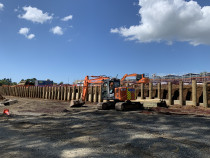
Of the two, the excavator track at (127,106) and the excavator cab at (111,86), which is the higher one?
the excavator cab at (111,86)

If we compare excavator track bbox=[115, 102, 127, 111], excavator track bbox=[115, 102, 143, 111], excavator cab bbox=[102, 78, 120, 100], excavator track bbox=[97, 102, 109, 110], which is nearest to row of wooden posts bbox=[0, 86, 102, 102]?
excavator cab bbox=[102, 78, 120, 100]

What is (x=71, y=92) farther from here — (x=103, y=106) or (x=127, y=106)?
(x=127, y=106)

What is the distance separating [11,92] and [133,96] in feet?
128

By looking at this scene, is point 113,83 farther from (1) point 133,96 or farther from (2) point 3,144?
(2) point 3,144

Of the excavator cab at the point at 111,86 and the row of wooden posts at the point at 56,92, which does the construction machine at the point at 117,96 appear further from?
the row of wooden posts at the point at 56,92

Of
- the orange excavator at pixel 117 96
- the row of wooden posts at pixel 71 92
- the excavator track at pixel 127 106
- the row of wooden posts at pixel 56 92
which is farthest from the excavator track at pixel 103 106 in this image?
the row of wooden posts at pixel 56 92

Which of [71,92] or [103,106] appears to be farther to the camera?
[71,92]

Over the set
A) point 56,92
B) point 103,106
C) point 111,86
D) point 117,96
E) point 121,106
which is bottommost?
point 103,106

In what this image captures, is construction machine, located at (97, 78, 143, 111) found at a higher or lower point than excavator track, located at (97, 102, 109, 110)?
higher

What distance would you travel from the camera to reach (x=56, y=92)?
28859 mm

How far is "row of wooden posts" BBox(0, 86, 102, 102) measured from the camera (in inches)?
870

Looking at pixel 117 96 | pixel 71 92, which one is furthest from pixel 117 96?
pixel 71 92

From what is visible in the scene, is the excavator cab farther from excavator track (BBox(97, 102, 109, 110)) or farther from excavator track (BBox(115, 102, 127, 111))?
excavator track (BBox(115, 102, 127, 111))

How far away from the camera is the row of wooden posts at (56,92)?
870 inches
